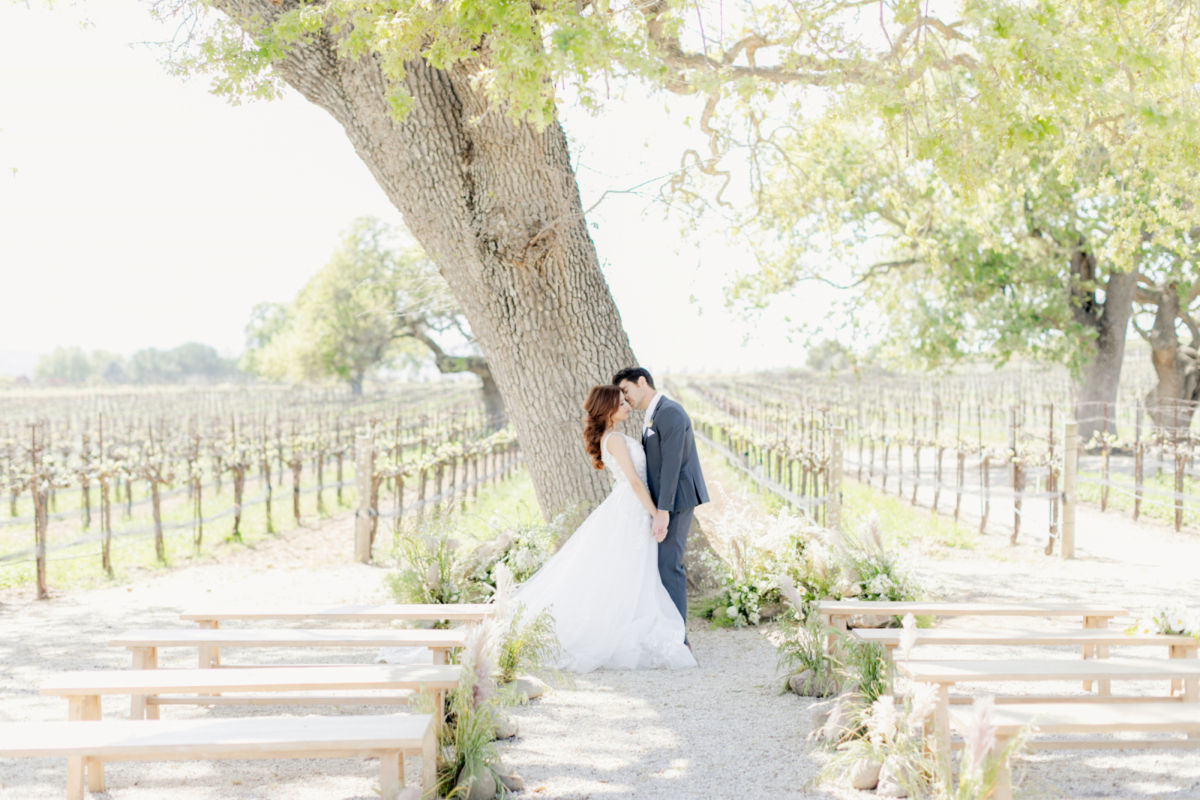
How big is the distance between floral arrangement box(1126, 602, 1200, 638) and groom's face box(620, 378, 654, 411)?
8.25 ft

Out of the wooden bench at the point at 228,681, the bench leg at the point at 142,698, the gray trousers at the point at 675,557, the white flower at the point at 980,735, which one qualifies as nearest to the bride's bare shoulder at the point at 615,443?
the gray trousers at the point at 675,557

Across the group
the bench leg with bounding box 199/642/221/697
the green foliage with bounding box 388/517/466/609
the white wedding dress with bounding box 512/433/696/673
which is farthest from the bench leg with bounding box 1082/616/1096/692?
the bench leg with bounding box 199/642/221/697

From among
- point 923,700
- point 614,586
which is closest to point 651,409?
point 614,586

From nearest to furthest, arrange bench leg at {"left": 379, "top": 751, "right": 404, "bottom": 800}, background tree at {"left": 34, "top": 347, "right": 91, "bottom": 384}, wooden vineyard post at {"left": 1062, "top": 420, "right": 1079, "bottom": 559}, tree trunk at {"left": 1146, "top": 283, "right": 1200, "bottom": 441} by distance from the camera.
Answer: bench leg at {"left": 379, "top": 751, "right": 404, "bottom": 800}, wooden vineyard post at {"left": 1062, "top": 420, "right": 1079, "bottom": 559}, tree trunk at {"left": 1146, "top": 283, "right": 1200, "bottom": 441}, background tree at {"left": 34, "top": 347, "right": 91, "bottom": 384}

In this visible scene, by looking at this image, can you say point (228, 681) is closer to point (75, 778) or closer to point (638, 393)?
point (75, 778)

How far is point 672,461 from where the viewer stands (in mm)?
4574

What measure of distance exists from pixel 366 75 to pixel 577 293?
75.1 inches

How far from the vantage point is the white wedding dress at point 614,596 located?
4.58 metres

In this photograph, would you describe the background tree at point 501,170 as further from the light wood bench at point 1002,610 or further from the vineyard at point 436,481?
the light wood bench at point 1002,610

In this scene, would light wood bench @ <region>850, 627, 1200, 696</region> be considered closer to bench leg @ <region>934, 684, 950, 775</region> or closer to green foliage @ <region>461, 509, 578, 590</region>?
bench leg @ <region>934, 684, 950, 775</region>

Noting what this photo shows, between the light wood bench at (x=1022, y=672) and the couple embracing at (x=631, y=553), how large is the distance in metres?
1.86

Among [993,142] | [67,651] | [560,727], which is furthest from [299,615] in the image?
[993,142]

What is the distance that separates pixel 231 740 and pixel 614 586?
2519mm

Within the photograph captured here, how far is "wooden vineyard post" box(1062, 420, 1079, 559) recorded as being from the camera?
7.89m
